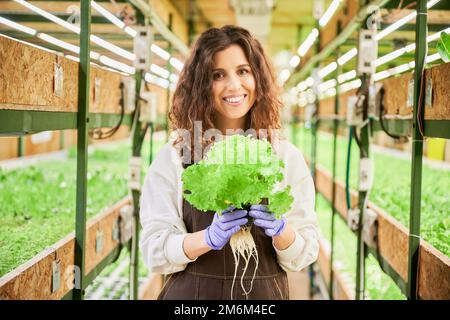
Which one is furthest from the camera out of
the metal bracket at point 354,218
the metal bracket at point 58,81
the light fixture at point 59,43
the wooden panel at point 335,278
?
the wooden panel at point 335,278

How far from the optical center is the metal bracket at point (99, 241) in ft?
10.7

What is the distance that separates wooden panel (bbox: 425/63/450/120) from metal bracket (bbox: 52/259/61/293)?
1.65 m

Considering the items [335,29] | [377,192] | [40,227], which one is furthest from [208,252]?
[335,29]

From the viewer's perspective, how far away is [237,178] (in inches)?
69.7

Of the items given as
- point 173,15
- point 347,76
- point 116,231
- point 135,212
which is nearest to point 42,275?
point 116,231

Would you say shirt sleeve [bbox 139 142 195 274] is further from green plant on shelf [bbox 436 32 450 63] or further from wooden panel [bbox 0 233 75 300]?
green plant on shelf [bbox 436 32 450 63]

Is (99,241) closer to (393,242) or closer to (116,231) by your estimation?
(116,231)

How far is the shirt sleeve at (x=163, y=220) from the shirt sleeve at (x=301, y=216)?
1.19 ft

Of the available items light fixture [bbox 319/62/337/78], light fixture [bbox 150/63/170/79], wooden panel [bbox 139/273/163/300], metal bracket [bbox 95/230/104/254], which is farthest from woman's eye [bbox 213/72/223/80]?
light fixture [bbox 319/62/337/78]

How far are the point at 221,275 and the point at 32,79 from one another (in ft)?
3.19

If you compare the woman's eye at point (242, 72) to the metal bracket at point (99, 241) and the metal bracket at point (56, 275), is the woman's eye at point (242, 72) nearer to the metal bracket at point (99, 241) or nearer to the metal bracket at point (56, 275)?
the metal bracket at point (56, 275)

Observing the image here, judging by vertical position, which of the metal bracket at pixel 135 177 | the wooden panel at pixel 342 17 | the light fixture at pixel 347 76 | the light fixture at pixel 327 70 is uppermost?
the wooden panel at pixel 342 17

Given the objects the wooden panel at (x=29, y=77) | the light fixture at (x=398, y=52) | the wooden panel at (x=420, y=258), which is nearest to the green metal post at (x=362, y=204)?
the wooden panel at (x=420, y=258)

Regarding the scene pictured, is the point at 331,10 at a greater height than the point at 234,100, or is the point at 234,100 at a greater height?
the point at 331,10
